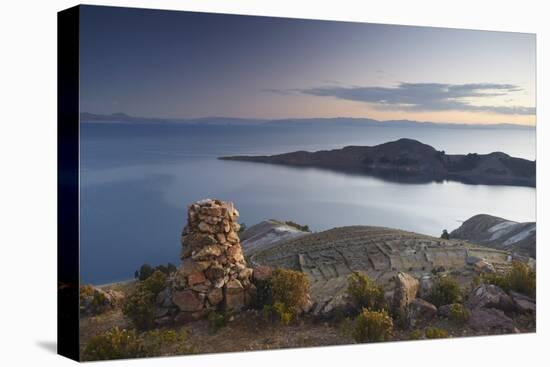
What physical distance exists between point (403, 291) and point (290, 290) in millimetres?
1699

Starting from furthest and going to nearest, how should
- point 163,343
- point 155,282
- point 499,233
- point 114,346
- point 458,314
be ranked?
point 499,233 → point 458,314 → point 155,282 → point 163,343 → point 114,346

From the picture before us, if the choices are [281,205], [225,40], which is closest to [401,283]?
[281,205]

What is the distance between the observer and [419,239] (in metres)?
14.1

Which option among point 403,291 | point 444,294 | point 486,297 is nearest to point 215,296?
point 403,291

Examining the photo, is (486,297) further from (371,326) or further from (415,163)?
(415,163)

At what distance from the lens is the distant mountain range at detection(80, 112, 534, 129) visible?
1225 cm

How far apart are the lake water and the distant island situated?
0.32 ft

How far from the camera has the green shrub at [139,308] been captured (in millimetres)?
12500

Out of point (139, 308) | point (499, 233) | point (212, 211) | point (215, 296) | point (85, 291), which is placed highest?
point (212, 211)

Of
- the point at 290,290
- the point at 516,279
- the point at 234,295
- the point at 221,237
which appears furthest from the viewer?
the point at 516,279

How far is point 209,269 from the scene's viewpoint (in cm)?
1288

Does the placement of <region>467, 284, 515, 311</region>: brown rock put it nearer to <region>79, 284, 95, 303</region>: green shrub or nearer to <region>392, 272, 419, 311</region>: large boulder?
<region>392, 272, 419, 311</region>: large boulder

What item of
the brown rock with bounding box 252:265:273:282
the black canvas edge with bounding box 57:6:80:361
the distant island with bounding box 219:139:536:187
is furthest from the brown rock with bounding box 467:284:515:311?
the black canvas edge with bounding box 57:6:80:361

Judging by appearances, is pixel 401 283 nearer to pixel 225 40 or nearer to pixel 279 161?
pixel 279 161
